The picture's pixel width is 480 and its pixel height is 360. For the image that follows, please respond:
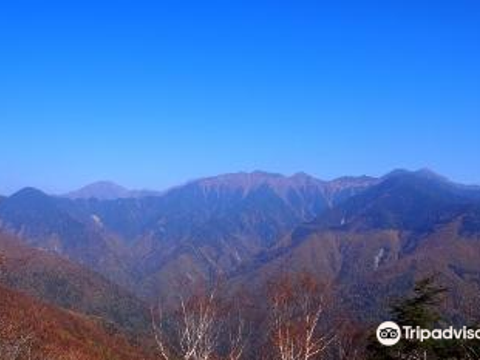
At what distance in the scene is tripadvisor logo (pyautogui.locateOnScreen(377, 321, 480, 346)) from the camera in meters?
38.1

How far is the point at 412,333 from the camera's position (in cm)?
3862

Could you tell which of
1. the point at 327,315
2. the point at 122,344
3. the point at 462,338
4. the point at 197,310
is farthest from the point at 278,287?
the point at 122,344

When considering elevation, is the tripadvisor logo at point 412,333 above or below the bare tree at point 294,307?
below

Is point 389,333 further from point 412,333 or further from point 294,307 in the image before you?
point 294,307

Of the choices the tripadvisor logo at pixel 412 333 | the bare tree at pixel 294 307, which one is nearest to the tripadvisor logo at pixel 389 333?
the tripadvisor logo at pixel 412 333

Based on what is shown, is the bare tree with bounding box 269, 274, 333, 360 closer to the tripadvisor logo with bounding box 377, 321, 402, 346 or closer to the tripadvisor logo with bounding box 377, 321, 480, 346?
the tripadvisor logo with bounding box 377, 321, 402, 346

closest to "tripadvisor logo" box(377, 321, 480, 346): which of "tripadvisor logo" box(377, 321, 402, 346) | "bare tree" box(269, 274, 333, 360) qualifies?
"tripadvisor logo" box(377, 321, 402, 346)

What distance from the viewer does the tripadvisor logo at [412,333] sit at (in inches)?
1501

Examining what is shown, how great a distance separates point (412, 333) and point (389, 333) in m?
1.21

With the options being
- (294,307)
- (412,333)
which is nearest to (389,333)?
(412,333)

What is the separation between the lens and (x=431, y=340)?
3956 centimetres

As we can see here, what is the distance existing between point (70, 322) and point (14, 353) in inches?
6934

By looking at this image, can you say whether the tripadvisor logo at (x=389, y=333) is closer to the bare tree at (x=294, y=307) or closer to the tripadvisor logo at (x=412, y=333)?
the tripadvisor logo at (x=412, y=333)

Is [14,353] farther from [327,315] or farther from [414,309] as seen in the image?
[327,315]
